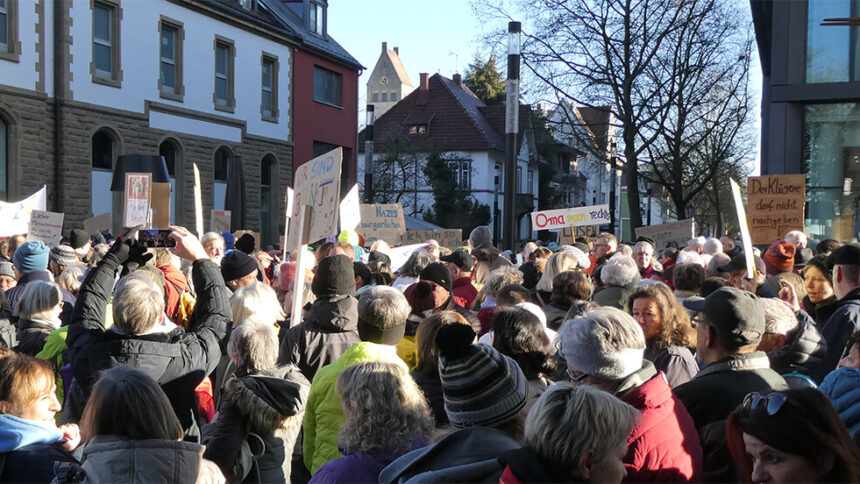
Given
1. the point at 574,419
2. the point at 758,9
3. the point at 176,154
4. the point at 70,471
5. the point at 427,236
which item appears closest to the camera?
the point at 574,419

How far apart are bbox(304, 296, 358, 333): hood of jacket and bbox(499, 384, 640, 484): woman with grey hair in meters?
2.69

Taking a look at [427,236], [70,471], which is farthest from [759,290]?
[427,236]

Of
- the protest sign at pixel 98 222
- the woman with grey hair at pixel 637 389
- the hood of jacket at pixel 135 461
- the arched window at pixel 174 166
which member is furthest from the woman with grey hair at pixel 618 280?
the arched window at pixel 174 166

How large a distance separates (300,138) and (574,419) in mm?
29722

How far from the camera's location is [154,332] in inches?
167

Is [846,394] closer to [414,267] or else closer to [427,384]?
[427,384]

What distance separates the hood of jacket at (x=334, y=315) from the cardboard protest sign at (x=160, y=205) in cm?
324

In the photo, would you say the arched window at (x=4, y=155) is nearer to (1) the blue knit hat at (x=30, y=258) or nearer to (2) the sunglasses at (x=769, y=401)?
(1) the blue knit hat at (x=30, y=258)

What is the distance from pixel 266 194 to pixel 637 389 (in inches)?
1106

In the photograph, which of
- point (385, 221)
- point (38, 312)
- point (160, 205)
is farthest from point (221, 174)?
point (38, 312)

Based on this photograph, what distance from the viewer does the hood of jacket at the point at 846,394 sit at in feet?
10.1

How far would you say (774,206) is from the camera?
11328 mm

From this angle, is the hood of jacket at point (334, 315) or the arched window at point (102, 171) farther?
the arched window at point (102, 171)

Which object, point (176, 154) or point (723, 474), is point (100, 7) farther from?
point (723, 474)
